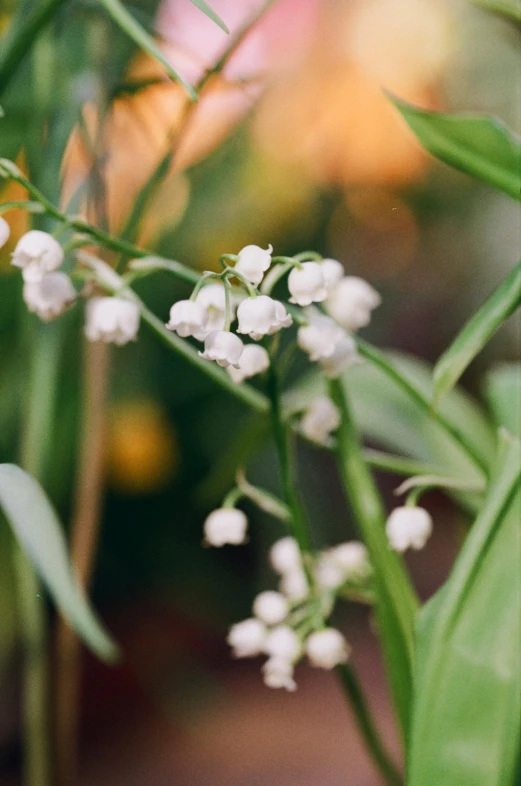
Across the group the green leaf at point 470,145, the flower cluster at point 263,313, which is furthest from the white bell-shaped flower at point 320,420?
the green leaf at point 470,145

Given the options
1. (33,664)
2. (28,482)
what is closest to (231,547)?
(33,664)

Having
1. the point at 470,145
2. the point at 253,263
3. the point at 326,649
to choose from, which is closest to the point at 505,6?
the point at 470,145

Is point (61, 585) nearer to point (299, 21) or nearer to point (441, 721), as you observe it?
point (441, 721)

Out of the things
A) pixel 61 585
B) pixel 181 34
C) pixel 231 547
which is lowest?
pixel 231 547

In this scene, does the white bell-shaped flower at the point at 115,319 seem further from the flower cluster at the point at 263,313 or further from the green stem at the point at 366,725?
the green stem at the point at 366,725

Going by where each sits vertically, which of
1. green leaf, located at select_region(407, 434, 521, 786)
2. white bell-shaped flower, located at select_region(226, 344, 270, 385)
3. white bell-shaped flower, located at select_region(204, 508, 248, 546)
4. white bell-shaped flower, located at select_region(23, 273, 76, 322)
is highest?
white bell-shaped flower, located at select_region(226, 344, 270, 385)

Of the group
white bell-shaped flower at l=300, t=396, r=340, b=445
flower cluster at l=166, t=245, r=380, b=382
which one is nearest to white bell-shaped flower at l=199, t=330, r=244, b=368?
flower cluster at l=166, t=245, r=380, b=382

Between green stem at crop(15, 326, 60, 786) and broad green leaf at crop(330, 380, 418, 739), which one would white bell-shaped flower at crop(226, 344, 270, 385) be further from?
green stem at crop(15, 326, 60, 786)
